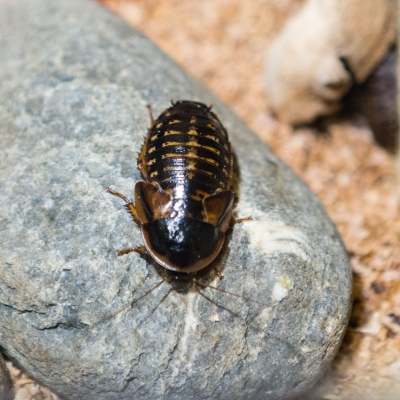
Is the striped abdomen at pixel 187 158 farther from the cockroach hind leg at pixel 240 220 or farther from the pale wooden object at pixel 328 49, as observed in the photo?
the pale wooden object at pixel 328 49

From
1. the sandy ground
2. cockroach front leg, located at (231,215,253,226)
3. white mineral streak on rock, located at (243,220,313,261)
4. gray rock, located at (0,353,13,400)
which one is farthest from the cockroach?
the sandy ground

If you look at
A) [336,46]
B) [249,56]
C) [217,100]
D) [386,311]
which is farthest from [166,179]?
[249,56]

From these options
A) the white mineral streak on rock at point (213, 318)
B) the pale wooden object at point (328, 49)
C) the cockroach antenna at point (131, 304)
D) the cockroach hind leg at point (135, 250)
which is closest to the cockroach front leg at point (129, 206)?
the cockroach hind leg at point (135, 250)

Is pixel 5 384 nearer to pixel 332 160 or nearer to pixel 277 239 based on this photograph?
pixel 277 239

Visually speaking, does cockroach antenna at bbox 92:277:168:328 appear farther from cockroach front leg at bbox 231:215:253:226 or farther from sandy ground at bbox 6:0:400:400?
sandy ground at bbox 6:0:400:400

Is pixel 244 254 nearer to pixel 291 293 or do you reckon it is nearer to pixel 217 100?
pixel 291 293

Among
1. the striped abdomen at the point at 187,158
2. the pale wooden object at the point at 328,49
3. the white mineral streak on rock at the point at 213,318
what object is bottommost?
the white mineral streak on rock at the point at 213,318
